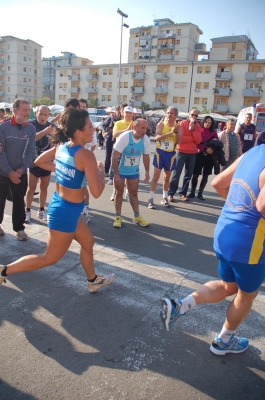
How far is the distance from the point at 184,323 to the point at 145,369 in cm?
68

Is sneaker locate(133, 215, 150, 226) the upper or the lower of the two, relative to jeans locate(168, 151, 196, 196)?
lower

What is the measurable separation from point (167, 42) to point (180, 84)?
2388 cm

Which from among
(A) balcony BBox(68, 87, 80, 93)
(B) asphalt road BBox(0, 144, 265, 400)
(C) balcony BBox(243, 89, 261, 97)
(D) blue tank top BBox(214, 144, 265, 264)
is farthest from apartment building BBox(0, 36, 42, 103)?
(D) blue tank top BBox(214, 144, 265, 264)

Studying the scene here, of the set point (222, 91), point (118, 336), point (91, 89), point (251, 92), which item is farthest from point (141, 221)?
point (91, 89)

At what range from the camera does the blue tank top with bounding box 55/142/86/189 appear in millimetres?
2723

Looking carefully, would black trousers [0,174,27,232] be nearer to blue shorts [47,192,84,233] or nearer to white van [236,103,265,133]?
blue shorts [47,192,84,233]

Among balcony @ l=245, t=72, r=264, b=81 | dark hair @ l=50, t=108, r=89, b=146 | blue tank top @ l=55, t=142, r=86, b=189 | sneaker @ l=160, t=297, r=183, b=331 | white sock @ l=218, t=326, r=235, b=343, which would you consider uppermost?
balcony @ l=245, t=72, r=264, b=81

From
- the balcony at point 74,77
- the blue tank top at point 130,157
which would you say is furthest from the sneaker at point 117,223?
the balcony at point 74,77

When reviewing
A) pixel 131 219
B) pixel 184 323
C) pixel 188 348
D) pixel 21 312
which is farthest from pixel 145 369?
pixel 131 219

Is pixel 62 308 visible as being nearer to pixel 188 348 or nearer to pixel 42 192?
pixel 188 348

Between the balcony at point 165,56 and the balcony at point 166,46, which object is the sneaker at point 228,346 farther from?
the balcony at point 166,46

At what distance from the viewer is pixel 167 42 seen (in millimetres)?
75875

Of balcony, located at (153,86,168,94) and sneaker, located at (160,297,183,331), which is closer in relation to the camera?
sneaker, located at (160,297,183,331)

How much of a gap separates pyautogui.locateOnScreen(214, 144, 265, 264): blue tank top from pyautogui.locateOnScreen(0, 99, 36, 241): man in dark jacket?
10.2 feet
